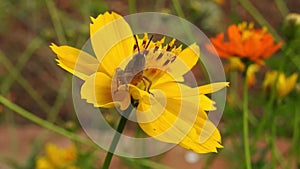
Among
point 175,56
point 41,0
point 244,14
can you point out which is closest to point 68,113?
point 41,0

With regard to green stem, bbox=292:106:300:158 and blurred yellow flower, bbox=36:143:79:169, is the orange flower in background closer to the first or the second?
green stem, bbox=292:106:300:158

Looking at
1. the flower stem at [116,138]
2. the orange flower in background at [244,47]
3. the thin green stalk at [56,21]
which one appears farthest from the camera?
the thin green stalk at [56,21]

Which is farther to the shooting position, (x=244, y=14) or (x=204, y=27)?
(x=244, y=14)

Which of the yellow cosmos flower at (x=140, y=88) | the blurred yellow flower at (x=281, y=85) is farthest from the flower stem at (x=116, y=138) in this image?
the blurred yellow flower at (x=281, y=85)

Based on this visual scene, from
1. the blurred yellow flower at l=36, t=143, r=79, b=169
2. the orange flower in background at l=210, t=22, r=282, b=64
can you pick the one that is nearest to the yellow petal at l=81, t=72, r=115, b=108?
the orange flower in background at l=210, t=22, r=282, b=64

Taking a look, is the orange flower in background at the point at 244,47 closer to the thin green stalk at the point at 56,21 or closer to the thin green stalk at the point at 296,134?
the thin green stalk at the point at 296,134

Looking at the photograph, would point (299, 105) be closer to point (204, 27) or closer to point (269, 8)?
point (204, 27)

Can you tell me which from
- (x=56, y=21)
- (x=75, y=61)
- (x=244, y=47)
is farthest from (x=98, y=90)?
(x=56, y=21)
